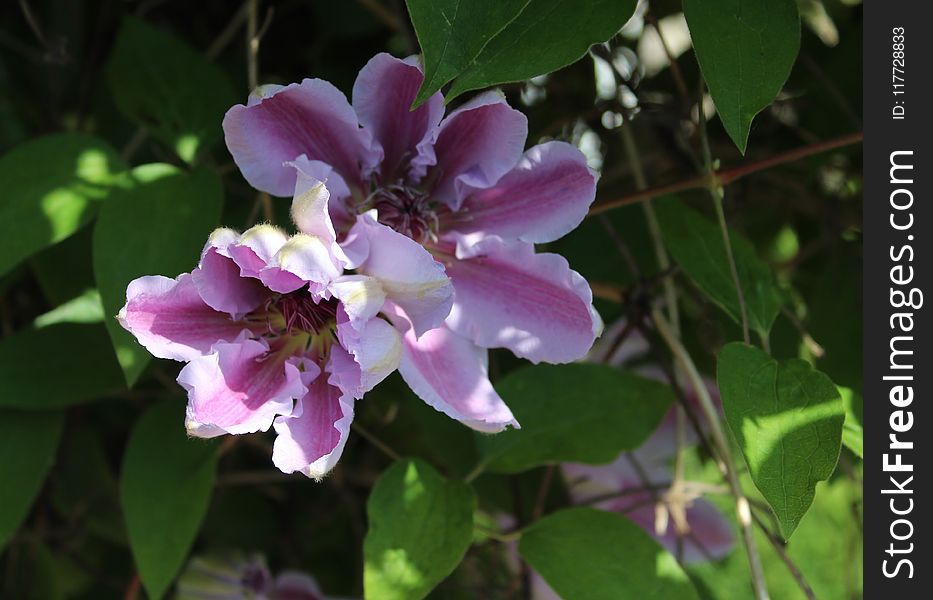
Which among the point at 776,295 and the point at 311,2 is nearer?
the point at 776,295

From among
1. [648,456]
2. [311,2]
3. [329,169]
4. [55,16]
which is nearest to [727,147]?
[648,456]

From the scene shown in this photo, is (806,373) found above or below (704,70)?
below

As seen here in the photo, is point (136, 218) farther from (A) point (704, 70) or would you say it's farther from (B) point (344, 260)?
(A) point (704, 70)

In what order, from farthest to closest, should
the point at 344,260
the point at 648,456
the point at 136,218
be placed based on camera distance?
the point at 648,456 < the point at 136,218 < the point at 344,260

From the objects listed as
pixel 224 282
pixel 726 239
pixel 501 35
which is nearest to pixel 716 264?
pixel 726 239

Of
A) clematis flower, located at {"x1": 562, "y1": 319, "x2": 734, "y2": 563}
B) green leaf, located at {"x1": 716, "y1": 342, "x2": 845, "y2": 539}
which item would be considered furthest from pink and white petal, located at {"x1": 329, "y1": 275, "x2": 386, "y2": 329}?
clematis flower, located at {"x1": 562, "y1": 319, "x2": 734, "y2": 563}

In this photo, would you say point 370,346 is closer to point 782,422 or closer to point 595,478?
point 782,422

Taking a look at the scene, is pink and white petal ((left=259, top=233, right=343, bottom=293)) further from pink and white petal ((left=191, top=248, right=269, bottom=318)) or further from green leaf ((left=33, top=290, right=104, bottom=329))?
green leaf ((left=33, top=290, right=104, bottom=329))
